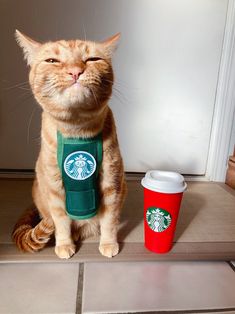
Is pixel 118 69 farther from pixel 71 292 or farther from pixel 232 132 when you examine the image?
pixel 71 292

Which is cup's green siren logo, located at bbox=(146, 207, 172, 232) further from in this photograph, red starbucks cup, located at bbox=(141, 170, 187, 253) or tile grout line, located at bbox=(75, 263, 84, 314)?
tile grout line, located at bbox=(75, 263, 84, 314)

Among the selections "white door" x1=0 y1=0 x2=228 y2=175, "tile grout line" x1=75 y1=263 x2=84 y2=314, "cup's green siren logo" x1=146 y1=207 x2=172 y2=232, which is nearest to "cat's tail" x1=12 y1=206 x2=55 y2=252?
"tile grout line" x1=75 y1=263 x2=84 y2=314

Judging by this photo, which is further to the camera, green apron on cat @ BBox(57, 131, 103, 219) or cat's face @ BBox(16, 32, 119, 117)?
green apron on cat @ BBox(57, 131, 103, 219)

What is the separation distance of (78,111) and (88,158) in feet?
0.48

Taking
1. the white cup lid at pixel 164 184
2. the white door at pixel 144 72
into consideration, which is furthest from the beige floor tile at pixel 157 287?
Result: the white door at pixel 144 72

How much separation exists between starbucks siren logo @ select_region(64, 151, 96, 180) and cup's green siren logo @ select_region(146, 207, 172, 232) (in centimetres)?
24

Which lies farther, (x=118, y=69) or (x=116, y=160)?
(x=118, y=69)

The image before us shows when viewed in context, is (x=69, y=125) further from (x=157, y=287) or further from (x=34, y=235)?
(x=157, y=287)

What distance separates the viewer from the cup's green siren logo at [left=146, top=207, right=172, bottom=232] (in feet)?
2.89

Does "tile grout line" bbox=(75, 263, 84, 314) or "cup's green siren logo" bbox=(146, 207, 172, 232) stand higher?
"cup's green siren logo" bbox=(146, 207, 172, 232)

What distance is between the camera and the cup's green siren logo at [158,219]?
0.88 meters

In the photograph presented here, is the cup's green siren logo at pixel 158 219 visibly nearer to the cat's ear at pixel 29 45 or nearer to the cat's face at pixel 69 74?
the cat's face at pixel 69 74

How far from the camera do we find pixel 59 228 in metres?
0.90

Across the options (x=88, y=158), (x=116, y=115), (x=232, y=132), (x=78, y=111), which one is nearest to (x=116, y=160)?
(x=88, y=158)
